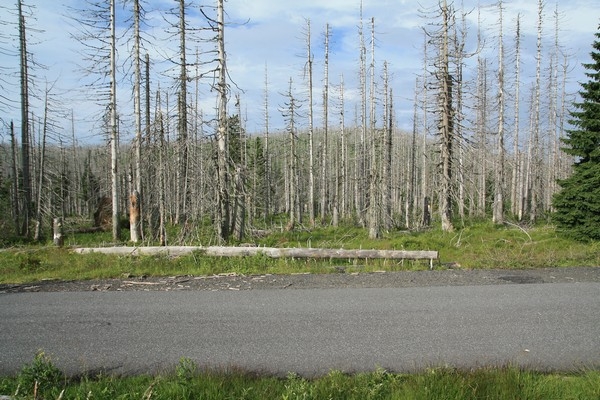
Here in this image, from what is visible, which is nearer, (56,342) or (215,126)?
(56,342)

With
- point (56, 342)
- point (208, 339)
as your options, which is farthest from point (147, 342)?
point (56, 342)

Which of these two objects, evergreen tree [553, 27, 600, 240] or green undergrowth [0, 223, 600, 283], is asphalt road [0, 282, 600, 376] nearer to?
green undergrowth [0, 223, 600, 283]

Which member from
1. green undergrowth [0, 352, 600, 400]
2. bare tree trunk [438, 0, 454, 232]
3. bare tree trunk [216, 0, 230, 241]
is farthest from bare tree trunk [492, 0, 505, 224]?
green undergrowth [0, 352, 600, 400]

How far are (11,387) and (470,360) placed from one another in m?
4.83

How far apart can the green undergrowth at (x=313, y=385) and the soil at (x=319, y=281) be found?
13.2 ft

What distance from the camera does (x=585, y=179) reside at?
14859 mm

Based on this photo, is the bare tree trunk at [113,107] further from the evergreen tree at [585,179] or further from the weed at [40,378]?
the evergreen tree at [585,179]

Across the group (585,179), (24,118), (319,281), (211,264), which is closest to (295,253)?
(319,281)

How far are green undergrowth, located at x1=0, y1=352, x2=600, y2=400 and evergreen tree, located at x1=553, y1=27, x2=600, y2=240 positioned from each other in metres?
12.5

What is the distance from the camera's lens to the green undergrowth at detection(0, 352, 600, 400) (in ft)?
12.0

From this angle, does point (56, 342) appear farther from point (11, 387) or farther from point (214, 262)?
point (214, 262)

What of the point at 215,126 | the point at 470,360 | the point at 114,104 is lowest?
the point at 470,360

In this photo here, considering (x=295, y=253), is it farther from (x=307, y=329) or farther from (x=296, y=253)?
(x=307, y=329)

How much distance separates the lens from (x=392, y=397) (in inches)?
143
